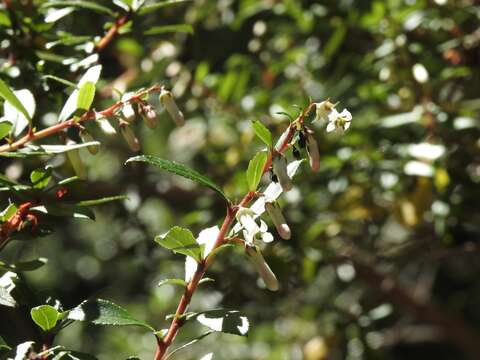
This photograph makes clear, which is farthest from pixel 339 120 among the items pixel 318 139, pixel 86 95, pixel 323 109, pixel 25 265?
pixel 318 139

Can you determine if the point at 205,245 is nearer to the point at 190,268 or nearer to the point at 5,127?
the point at 190,268

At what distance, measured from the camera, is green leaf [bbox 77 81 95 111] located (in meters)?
0.84

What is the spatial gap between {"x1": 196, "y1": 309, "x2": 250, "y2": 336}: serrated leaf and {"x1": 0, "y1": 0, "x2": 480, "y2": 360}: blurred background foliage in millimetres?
420

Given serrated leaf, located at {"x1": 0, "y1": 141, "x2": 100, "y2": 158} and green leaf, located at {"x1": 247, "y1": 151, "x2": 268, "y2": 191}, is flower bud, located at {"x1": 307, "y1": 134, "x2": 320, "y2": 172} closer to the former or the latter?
green leaf, located at {"x1": 247, "y1": 151, "x2": 268, "y2": 191}

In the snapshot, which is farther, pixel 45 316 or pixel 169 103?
pixel 169 103

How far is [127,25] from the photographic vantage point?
1.09 meters

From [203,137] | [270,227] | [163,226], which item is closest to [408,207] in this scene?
[270,227]

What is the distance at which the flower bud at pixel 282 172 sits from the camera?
2.56 feet

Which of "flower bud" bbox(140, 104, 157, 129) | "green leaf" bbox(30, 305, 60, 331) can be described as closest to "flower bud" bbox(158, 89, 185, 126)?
"flower bud" bbox(140, 104, 157, 129)

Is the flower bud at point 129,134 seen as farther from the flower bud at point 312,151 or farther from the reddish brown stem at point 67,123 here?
the flower bud at point 312,151

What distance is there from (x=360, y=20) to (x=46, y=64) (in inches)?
26.5

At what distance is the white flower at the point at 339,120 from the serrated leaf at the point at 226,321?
0.21 meters

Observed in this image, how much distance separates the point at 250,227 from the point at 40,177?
239 mm

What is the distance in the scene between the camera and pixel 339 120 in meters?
0.81
